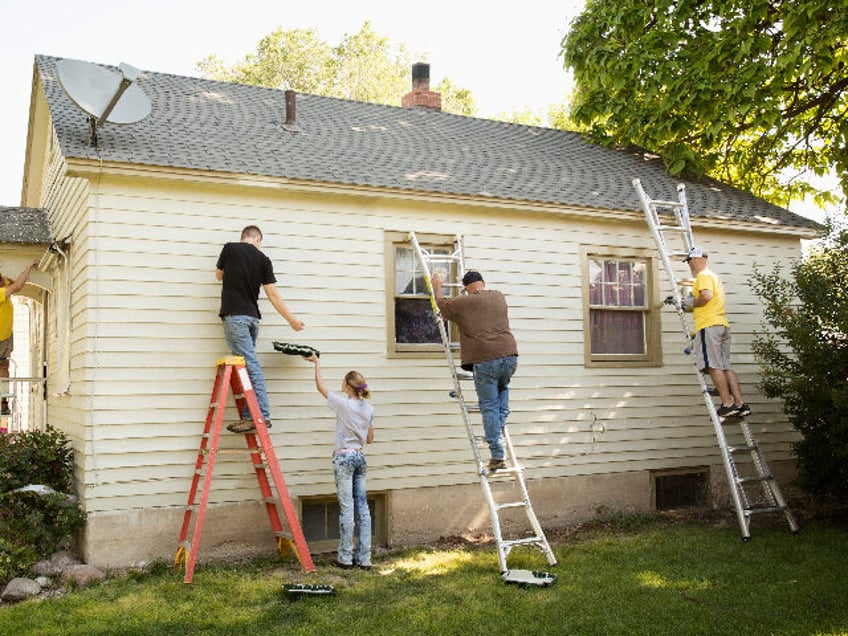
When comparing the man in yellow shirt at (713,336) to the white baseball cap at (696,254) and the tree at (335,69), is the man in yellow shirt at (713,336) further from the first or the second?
the tree at (335,69)

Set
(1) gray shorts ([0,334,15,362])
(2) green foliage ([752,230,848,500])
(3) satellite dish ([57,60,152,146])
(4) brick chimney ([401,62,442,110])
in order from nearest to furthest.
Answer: (3) satellite dish ([57,60,152,146]) < (2) green foliage ([752,230,848,500]) < (1) gray shorts ([0,334,15,362]) < (4) brick chimney ([401,62,442,110])

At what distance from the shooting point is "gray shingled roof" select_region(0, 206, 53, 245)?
10250 mm

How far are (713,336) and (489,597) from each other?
4.48 metres

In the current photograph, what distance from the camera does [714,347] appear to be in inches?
391

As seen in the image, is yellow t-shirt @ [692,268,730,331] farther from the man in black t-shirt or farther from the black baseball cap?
the man in black t-shirt

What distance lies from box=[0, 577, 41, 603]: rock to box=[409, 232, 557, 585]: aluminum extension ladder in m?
4.07

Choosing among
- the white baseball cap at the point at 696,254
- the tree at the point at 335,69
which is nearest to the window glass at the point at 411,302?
the white baseball cap at the point at 696,254

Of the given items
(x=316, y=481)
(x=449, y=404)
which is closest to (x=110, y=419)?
(x=316, y=481)

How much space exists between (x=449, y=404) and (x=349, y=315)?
5.21 feet

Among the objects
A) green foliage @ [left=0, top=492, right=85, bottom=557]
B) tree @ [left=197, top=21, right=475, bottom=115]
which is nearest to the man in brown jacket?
green foliage @ [left=0, top=492, right=85, bottom=557]

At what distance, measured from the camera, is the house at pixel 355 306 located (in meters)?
8.34

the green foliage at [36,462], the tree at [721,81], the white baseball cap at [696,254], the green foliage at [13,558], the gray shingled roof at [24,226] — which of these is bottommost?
the green foliage at [13,558]

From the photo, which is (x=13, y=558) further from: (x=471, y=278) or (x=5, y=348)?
(x=471, y=278)

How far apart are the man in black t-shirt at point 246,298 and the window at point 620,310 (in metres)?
4.34
